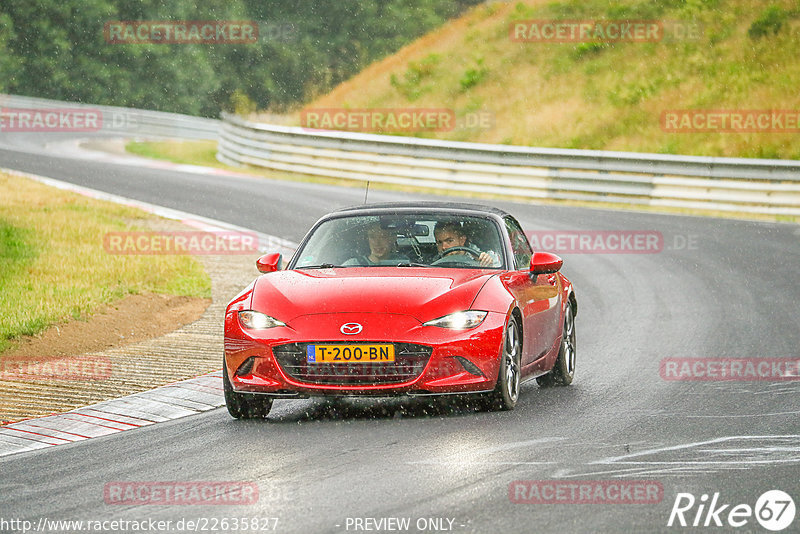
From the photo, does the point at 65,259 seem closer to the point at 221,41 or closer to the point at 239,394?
the point at 239,394

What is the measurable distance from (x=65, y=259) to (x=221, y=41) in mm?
55195

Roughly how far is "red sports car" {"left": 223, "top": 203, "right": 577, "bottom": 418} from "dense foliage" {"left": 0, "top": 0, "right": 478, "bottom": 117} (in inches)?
1543

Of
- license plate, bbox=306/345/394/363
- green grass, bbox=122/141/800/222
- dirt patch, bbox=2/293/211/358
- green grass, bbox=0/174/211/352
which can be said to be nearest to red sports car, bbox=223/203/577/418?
license plate, bbox=306/345/394/363

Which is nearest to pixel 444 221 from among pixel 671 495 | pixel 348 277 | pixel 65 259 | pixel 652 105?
pixel 348 277

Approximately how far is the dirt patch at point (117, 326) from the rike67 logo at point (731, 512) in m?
6.68

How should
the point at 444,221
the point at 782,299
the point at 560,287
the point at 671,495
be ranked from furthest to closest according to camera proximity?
the point at 782,299, the point at 560,287, the point at 444,221, the point at 671,495

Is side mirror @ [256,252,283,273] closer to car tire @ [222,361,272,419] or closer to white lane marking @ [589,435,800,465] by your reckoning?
car tire @ [222,361,272,419]

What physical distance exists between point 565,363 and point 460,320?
2.12 metres

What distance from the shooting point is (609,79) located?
35906mm

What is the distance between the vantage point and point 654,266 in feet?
59.7

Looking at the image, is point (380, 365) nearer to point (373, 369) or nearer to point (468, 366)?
point (373, 369)

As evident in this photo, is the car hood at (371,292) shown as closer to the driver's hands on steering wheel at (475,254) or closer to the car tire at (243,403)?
the driver's hands on steering wheel at (475,254)

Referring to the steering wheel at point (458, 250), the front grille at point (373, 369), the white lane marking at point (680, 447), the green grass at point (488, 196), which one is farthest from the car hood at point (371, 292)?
the green grass at point (488, 196)

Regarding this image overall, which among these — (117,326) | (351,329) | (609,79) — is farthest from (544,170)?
(351,329)
